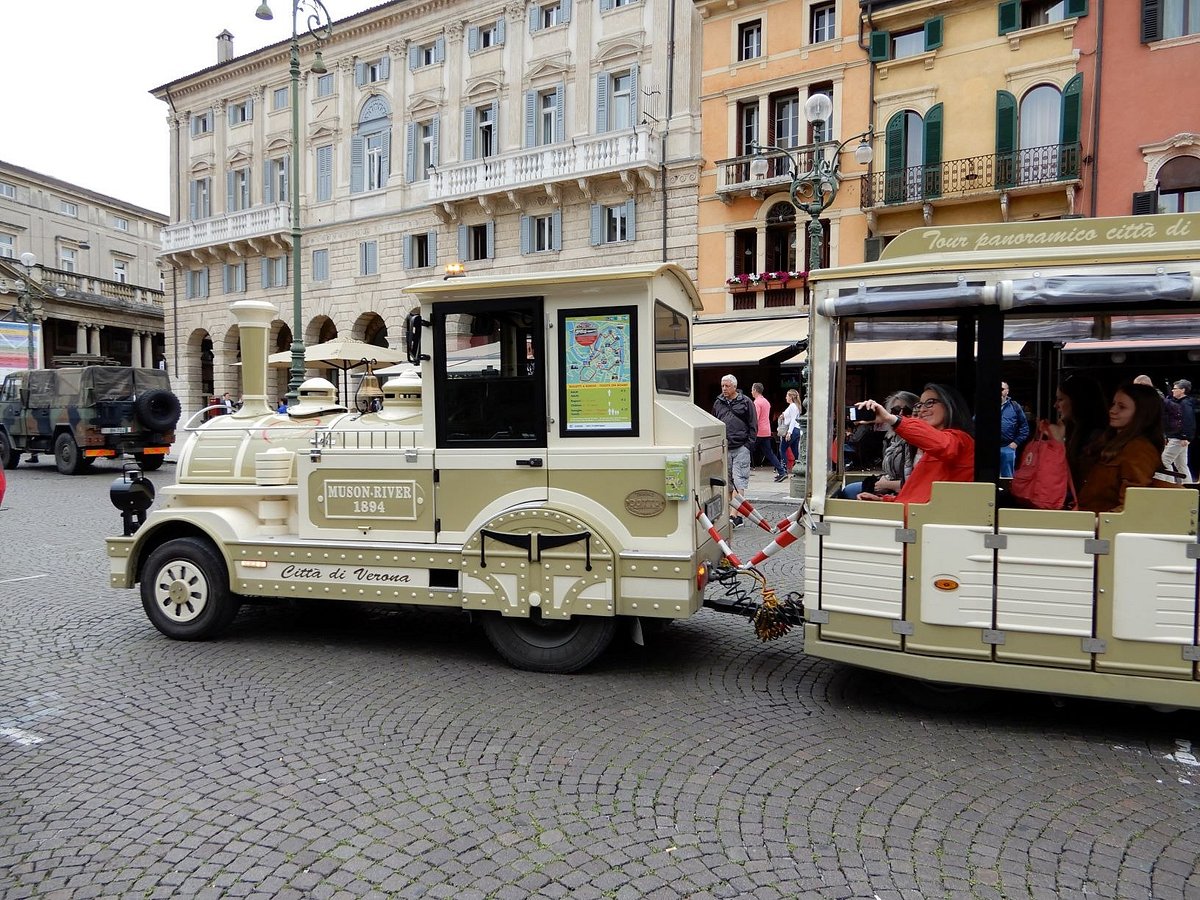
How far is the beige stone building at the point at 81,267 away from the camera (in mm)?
46781

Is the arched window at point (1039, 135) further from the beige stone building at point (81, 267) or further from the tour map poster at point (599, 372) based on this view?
the beige stone building at point (81, 267)

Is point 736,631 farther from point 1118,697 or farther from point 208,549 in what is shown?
point 208,549

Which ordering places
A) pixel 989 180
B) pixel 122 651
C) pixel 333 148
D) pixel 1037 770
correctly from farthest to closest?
pixel 333 148
pixel 989 180
pixel 122 651
pixel 1037 770

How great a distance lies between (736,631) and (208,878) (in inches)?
156

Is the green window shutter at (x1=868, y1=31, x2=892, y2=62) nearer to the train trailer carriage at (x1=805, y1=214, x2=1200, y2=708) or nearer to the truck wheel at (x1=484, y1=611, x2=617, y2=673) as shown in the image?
the train trailer carriage at (x1=805, y1=214, x2=1200, y2=708)

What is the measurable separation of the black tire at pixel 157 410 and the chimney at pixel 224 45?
3299 cm

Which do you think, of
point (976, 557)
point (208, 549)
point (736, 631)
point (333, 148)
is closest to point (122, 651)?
point (208, 549)

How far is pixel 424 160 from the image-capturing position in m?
29.8

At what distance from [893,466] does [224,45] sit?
4320 centimetres

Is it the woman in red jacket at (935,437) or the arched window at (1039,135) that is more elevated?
the arched window at (1039,135)

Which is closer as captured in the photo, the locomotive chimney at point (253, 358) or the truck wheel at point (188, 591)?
the truck wheel at point (188, 591)

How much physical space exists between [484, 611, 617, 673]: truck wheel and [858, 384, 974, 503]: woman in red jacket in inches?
74.5

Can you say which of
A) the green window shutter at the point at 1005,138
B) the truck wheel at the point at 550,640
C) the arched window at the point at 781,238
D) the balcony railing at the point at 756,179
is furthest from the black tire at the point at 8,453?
the green window shutter at the point at 1005,138

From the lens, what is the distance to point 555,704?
4.62m
